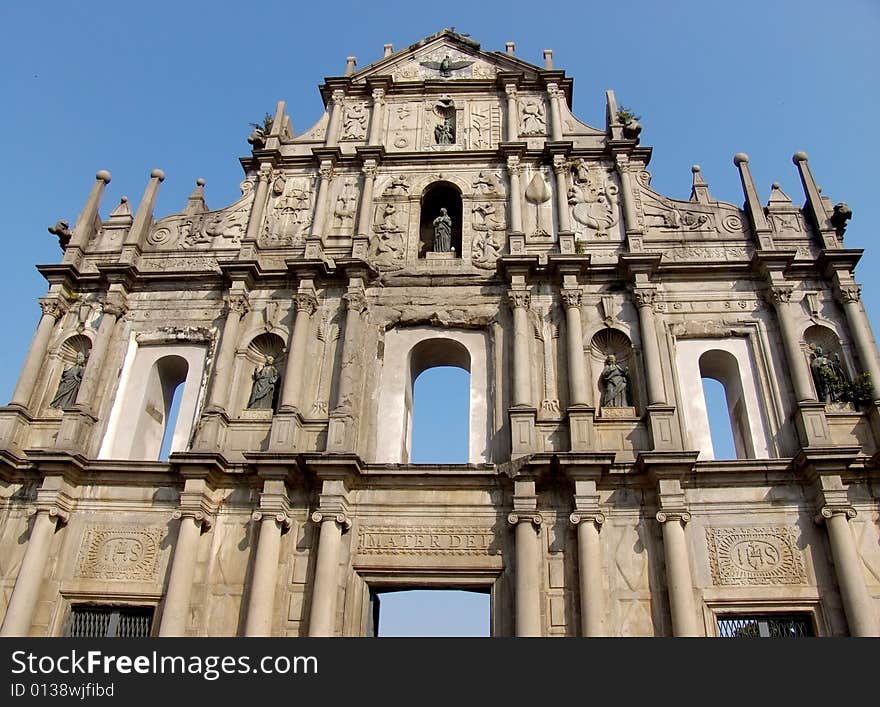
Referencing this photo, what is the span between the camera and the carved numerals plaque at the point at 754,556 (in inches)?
438

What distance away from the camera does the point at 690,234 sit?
14.9 metres

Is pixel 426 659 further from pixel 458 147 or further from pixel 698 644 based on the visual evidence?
pixel 458 147

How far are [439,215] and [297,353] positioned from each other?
482cm

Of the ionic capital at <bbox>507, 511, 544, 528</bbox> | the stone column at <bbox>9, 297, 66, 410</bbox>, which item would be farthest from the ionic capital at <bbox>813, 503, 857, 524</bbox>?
the stone column at <bbox>9, 297, 66, 410</bbox>

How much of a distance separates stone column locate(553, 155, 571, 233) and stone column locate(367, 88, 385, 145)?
153 inches

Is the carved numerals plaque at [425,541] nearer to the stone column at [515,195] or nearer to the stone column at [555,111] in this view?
the stone column at [515,195]

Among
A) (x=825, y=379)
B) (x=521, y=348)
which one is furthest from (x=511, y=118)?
(x=825, y=379)

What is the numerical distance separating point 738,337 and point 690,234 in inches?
94.1

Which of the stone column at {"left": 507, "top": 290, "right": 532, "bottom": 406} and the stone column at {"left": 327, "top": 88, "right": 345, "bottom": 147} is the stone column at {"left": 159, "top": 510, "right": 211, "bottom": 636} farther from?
the stone column at {"left": 327, "top": 88, "right": 345, "bottom": 147}

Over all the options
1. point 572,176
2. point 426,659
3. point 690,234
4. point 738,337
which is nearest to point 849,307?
point 738,337

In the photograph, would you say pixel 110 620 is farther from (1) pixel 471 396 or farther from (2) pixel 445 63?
(2) pixel 445 63

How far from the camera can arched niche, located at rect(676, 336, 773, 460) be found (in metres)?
12.8

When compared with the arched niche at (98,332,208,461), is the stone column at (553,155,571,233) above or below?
above

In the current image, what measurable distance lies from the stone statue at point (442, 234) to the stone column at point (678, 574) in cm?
688
